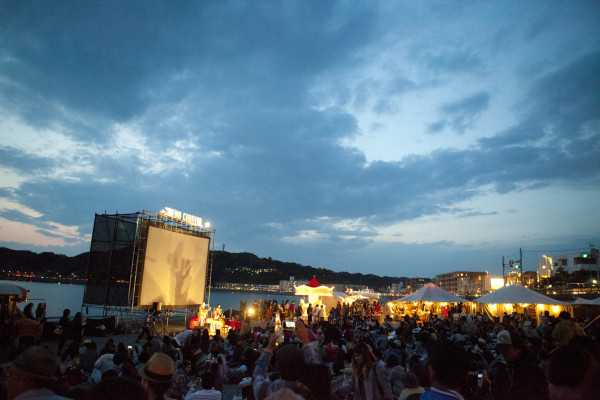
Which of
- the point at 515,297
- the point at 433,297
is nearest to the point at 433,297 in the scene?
the point at 433,297

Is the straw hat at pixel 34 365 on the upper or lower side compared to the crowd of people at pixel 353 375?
upper

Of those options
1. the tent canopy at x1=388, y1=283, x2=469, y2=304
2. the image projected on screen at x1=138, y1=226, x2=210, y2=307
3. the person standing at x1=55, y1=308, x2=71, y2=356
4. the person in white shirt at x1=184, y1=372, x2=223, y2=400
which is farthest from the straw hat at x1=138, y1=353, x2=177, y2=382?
the image projected on screen at x1=138, y1=226, x2=210, y2=307

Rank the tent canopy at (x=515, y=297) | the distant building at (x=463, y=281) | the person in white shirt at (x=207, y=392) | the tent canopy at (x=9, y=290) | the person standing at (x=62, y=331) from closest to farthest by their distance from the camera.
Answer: the person in white shirt at (x=207, y=392), the person standing at (x=62, y=331), the tent canopy at (x=515, y=297), the tent canopy at (x=9, y=290), the distant building at (x=463, y=281)

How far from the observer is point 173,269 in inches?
974

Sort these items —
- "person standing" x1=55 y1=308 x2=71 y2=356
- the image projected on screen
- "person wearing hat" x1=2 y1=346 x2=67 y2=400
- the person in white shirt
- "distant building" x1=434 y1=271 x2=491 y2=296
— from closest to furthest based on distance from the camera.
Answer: "person wearing hat" x1=2 y1=346 x2=67 y2=400 < the person in white shirt < "person standing" x1=55 y1=308 x2=71 y2=356 < the image projected on screen < "distant building" x1=434 y1=271 x2=491 y2=296

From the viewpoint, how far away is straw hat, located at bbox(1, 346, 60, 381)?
2252 mm

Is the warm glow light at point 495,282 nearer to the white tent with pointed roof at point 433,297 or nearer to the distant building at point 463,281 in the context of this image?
the distant building at point 463,281

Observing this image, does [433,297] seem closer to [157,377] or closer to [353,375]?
[353,375]

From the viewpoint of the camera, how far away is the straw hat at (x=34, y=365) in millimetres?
2252

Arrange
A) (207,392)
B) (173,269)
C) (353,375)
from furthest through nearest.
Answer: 1. (173,269)
2. (207,392)
3. (353,375)

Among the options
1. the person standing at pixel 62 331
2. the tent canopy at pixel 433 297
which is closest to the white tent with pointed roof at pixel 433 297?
the tent canopy at pixel 433 297

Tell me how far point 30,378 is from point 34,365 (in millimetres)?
74

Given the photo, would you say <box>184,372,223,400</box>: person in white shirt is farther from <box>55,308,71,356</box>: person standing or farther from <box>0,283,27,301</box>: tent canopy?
<box>0,283,27,301</box>: tent canopy

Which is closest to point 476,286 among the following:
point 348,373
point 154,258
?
point 154,258
